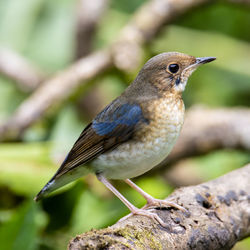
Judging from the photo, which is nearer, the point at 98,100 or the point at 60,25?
the point at 98,100

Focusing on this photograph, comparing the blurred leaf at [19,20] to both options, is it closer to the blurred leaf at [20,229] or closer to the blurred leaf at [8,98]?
the blurred leaf at [8,98]

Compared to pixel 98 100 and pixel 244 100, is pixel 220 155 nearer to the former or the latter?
pixel 244 100

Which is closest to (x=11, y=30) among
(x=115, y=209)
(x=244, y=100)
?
(x=244, y=100)

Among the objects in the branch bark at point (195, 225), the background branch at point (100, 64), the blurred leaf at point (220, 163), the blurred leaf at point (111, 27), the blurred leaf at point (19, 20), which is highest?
the blurred leaf at point (19, 20)

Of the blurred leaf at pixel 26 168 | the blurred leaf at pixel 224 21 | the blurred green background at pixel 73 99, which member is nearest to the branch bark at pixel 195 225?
the blurred green background at pixel 73 99

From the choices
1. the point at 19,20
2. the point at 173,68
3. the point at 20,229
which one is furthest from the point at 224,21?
the point at 20,229

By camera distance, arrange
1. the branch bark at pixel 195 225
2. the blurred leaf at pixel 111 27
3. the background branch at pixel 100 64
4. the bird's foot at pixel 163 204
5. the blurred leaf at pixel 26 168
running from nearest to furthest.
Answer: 1. the branch bark at pixel 195 225
2. the bird's foot at pixel 163 204
3. the blurred leaf at pixel 26 168
4. the background branch at pixel 100 64
5. the blurred leaf at pixel 111 27

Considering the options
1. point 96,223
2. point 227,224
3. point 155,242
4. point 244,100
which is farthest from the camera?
point 244,100
